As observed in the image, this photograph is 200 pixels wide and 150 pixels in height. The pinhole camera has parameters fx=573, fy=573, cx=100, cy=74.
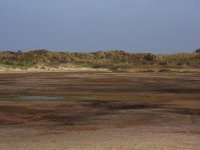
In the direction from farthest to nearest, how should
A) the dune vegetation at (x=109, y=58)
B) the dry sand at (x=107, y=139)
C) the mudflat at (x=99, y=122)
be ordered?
the dune vegetation at (x=109, y=58), the mudflat at (x=99, y=122), the dry sand at (x=107, y=139)

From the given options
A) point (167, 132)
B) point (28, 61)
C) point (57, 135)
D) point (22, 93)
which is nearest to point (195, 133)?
point (167, 132)

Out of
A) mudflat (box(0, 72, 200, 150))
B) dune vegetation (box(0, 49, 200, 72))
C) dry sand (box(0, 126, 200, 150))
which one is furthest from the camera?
dune vegetation (box(0, 49, 200, 72))

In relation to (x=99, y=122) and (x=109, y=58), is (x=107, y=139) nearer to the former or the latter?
(x=99, y=122)

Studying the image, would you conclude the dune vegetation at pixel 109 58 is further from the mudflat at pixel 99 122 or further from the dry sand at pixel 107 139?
the dry sand at pixel 107 139

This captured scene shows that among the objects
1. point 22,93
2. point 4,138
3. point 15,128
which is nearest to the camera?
point 4,138

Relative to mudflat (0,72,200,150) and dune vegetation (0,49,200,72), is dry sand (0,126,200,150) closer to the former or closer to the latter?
mudflat (0,72,200,150)

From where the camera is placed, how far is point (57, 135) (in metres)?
15.0

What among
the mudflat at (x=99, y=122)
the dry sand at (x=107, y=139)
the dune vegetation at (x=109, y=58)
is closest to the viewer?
the dry sand at (x=107, y=139)

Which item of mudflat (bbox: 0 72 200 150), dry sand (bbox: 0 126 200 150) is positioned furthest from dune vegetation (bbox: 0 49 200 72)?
dry sand (bbox: 0 126 200 150)

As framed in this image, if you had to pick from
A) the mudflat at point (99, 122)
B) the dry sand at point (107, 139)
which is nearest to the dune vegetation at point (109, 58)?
the mudflat at point (99, 122)

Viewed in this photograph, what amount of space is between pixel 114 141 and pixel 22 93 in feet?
61.0

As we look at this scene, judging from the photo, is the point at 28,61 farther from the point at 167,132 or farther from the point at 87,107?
the point at 167,132

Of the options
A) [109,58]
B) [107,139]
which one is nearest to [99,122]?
[107,139]

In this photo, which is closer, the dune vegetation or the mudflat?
the mudflat
